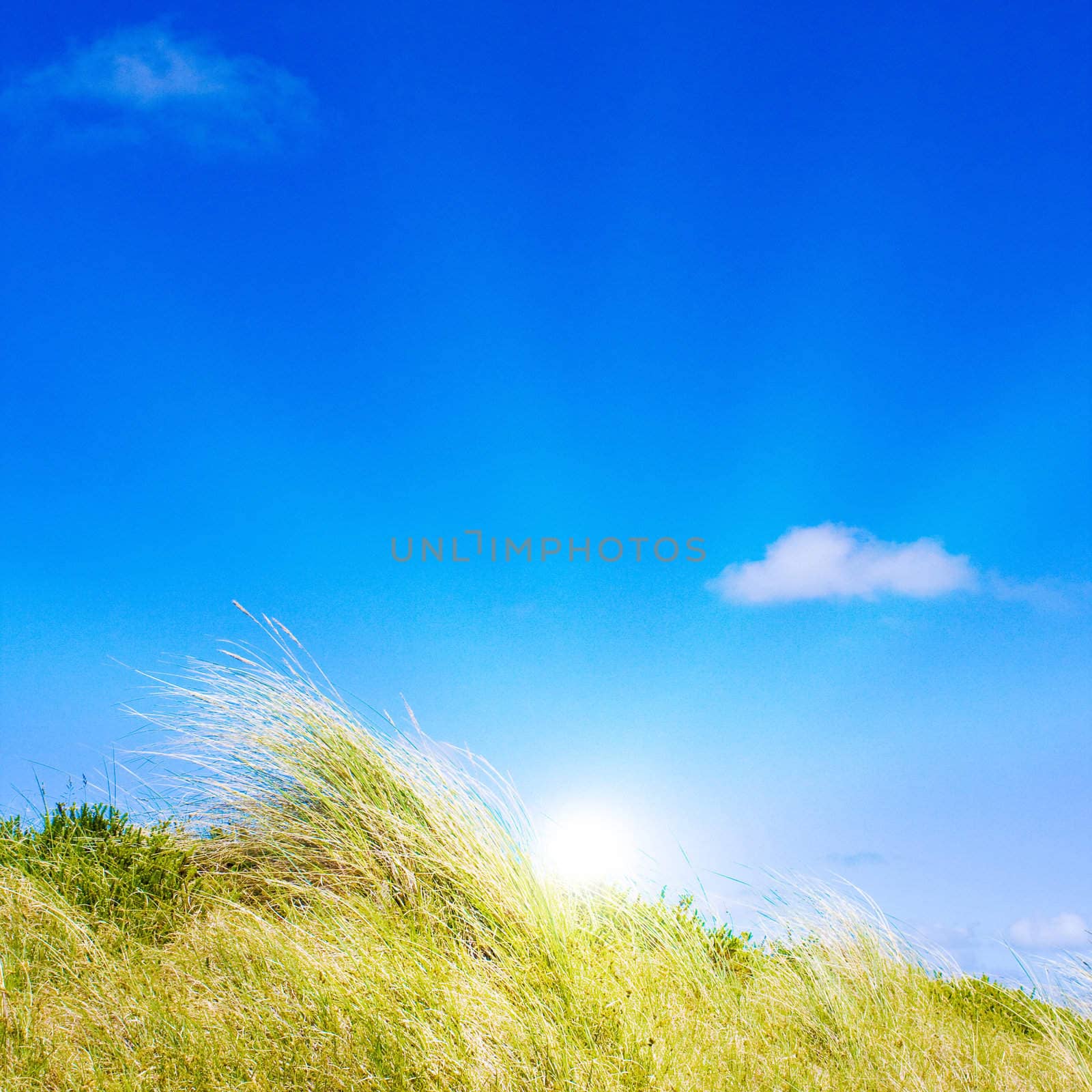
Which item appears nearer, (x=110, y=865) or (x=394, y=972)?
(x=394, y=972)

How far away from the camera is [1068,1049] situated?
13.5 ft

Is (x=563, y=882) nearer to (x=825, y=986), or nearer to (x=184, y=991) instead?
(x=825, y=986)

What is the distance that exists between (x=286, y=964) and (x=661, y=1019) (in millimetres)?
1429

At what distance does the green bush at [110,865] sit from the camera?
4.03m

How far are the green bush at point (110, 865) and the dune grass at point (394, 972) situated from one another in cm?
1

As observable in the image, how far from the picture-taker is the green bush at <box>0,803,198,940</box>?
4.03m

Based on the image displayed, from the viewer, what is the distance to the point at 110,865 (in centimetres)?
428

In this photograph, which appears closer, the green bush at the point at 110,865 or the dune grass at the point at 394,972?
the dune grass at the point at 394,972

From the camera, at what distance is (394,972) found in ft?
10.0

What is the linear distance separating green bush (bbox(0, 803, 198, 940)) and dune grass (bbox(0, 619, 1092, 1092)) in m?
0.01

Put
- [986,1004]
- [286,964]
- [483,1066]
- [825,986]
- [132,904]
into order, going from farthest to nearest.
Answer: [986,1004] < [825,986] < [132,904] < [286,964] < [483,1066]

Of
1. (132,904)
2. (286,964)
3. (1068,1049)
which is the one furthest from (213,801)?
(1068,1049)

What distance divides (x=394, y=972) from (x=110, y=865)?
6.81 feet

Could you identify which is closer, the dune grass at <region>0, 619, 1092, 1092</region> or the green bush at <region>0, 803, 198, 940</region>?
the dune grass at <region>0, 619, 1092, 1092</region>
